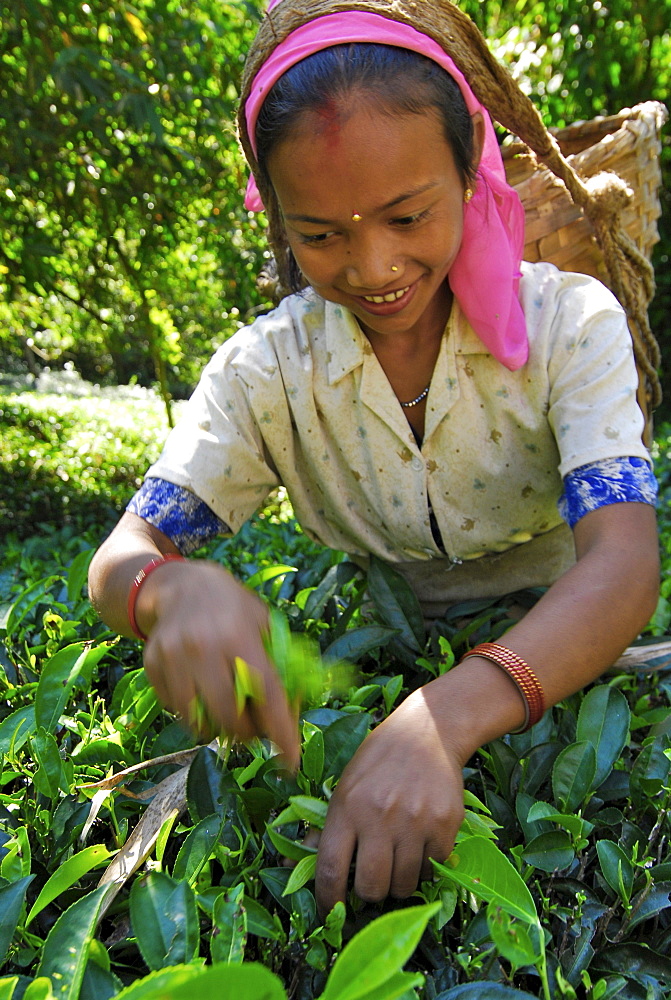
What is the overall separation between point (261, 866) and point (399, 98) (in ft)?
3.44

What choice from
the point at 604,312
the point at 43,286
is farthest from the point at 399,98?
the point at 43,286

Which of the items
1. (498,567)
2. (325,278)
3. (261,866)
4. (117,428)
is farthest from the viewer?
(117,428)

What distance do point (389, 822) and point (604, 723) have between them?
0.38 m

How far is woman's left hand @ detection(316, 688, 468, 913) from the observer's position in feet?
2.70

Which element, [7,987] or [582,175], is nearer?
[7,987]

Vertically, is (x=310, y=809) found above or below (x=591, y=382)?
below

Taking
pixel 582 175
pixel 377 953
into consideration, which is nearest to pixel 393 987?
pixel 377 953

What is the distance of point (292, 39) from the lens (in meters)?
1.26

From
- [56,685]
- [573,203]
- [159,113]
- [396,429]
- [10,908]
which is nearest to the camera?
[10,908]

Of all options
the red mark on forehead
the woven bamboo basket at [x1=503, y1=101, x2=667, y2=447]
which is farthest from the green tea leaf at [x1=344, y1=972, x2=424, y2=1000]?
the woven bamboo basket at [x1=503, y1=101, x2=667, y2=447]

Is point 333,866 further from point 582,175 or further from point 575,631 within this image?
point 582,175

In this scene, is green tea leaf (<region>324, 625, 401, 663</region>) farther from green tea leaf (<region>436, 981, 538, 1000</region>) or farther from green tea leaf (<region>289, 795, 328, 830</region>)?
green tea leaf (<region>436, 981, 538, 1000</region>)

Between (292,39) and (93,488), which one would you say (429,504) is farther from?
(93,488)

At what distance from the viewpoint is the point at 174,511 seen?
1470mm
